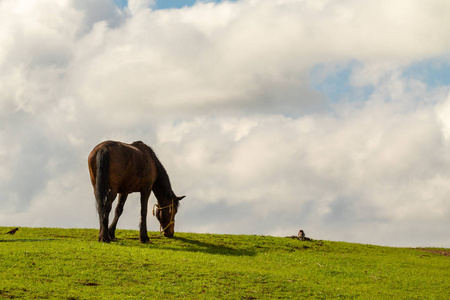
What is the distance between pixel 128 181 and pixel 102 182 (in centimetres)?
187

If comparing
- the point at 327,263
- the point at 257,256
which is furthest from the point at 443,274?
the point at 257,256

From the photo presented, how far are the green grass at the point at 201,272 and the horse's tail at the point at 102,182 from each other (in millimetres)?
1743

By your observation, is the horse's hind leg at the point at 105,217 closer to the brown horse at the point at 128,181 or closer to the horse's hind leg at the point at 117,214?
the brown horse at the point at 128,181

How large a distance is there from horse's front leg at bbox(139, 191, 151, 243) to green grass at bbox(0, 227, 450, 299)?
1.96ft

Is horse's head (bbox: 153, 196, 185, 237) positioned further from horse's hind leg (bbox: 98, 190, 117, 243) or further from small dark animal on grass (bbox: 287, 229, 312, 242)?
small dark animal on grass (bbox: 287, 229, 312, 242)

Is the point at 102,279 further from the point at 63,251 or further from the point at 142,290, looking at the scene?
the point at 63,251

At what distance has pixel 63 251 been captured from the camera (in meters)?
19.0

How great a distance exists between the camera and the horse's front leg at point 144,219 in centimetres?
2406

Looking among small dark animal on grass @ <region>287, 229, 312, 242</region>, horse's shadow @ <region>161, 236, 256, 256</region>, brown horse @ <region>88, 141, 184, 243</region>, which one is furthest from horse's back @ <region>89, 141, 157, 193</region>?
small dark animal on grass @ <region>287, 229, 312, 242</region>

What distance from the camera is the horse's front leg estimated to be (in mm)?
24062

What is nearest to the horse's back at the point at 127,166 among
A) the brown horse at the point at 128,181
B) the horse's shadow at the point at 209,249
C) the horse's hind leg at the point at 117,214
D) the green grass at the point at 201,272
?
the brown horse at the point at 128,181

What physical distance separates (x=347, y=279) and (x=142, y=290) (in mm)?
8272

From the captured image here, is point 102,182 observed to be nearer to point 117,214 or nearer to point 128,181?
point 128,181

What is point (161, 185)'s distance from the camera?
1018 inches
